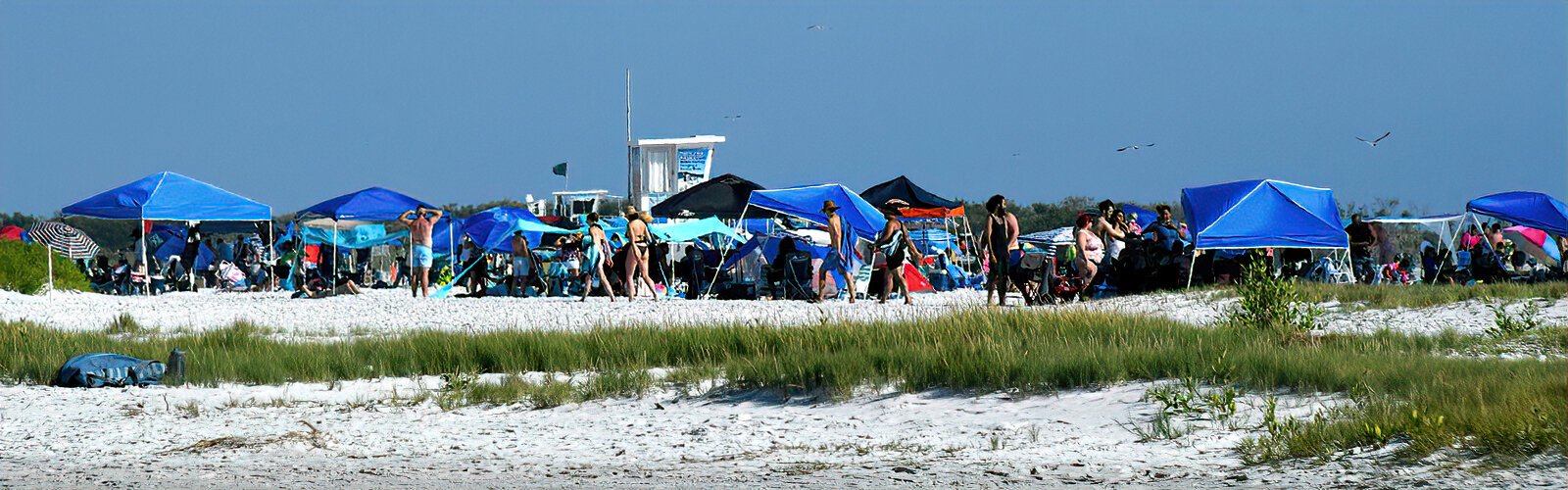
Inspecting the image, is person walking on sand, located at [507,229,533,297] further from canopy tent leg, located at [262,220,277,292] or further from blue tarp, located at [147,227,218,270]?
blue tarp, located at [147,227,218,270]

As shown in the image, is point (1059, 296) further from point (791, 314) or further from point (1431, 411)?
point (1431, 411)

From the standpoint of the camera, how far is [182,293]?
2472 cm

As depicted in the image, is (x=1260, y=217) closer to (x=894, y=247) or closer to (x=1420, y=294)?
(x=1420, y=294)

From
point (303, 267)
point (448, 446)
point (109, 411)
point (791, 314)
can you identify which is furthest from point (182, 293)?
point (448, 446)

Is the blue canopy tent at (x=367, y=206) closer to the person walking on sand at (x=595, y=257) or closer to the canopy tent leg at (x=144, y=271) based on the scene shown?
the canopy tent leg at (x=144, y=271)

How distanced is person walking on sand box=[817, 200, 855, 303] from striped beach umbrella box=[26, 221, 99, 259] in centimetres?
1010

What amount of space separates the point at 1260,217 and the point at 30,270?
631 inches

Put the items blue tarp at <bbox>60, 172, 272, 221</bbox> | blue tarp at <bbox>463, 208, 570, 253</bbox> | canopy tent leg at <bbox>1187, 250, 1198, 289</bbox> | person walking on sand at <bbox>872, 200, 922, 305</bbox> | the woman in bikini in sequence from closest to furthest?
person walking on sand at <bbox>872, 200, 922, 305</bbox>
the woman in bikini
canopy tent leg at <bbox>1187, 250, 1198, 289</bbox>
blue tarp at <bbox>60, 172, 272, 221</bbox>
blue tarp at <bbox>463, 208, 570, 253</bbox>

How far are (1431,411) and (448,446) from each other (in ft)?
15.0

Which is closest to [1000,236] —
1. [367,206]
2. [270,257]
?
[367,206]

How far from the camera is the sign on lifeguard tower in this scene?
47.7m

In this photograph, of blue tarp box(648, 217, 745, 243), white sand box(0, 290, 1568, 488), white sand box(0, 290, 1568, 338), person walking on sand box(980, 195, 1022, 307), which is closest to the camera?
white sand box(0, 290, 1568, 488)

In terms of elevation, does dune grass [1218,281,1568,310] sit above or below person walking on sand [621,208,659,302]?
below

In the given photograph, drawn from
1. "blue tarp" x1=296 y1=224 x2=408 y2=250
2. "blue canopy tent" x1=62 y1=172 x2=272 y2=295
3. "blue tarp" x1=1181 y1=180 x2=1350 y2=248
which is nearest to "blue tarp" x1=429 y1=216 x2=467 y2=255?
"blue tarp" x1=296 y1=224 x2=408 y2=250
